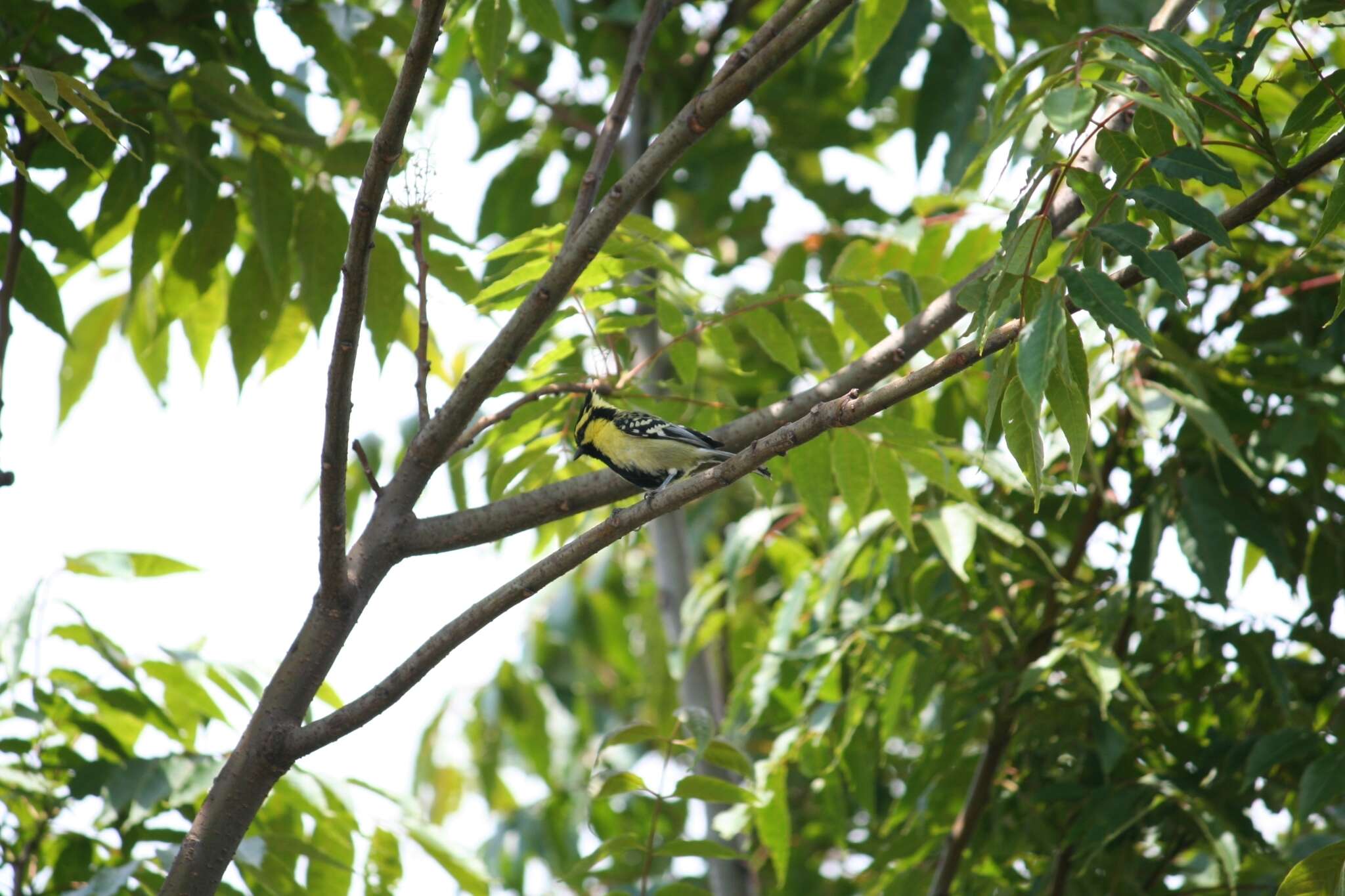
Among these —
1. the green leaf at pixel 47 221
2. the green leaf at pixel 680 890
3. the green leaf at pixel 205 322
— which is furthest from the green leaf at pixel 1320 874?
the green leaf at pixel 205 322

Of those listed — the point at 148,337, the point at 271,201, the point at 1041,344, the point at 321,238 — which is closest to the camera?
the point at 1041,344

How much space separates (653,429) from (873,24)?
165cm

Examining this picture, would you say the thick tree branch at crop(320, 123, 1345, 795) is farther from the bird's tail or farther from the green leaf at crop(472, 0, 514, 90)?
the green leaf at crop(472, 0, 514, 90)

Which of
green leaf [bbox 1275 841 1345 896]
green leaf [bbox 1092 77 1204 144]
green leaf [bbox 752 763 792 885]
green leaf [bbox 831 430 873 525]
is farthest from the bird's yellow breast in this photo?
green leaf [bbox 1275 841 1345 896]

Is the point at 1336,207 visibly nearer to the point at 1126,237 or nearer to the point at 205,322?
the point at 1126,237

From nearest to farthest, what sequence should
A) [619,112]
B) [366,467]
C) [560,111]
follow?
1. [366,467]
2. [619,112]
3. [560,111]

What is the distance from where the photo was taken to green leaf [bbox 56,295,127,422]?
520cm

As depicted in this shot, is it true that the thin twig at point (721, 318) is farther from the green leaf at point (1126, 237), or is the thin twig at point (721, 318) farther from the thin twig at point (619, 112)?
the green leaf at point (1126, 237)

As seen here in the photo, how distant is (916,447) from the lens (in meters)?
3.48

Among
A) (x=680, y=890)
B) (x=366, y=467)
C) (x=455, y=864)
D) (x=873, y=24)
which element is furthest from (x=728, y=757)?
(x=873, y=24)

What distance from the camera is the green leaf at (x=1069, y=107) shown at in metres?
2.27

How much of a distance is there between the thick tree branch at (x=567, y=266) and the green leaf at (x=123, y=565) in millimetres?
1315

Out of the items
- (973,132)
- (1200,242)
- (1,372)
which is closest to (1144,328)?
(1200,242)

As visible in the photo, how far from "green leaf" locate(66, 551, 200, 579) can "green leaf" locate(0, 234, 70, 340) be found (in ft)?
2.32
